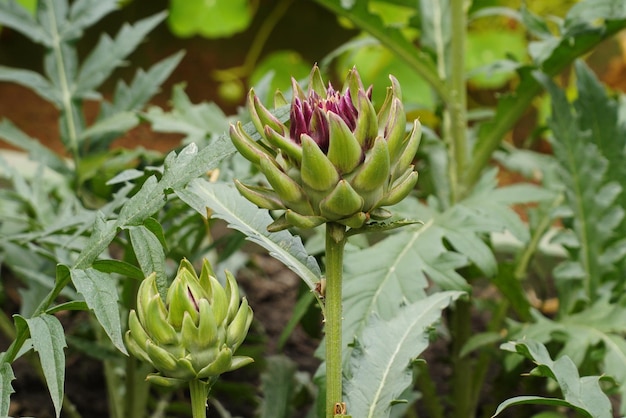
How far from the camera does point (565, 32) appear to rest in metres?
0.90

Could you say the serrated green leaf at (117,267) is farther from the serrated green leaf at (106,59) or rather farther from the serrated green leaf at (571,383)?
the serrated green leaf at (106,59)

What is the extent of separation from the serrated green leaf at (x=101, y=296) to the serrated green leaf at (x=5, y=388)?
71mm

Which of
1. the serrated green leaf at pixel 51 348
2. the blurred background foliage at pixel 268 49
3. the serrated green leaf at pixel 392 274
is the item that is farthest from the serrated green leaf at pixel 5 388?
the blurred background foliage at pixel 268 49

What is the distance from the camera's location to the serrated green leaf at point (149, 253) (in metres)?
0.52

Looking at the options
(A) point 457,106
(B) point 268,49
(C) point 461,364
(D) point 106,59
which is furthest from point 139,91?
(B) point 268,49

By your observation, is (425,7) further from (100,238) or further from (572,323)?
(100,238)

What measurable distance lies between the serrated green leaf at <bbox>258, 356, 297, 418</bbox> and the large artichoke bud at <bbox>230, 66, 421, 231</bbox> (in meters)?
0.42

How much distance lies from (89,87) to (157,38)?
1.55 meters

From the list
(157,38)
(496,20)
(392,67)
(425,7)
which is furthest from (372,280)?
(157,38)

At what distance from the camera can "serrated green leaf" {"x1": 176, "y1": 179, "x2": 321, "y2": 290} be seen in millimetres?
543

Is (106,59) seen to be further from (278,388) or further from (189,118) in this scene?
(278,388)

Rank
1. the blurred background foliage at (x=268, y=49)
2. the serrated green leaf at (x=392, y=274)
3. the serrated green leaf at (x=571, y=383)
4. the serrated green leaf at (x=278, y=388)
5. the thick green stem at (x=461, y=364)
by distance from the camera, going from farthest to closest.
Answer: the blurred background foliage at (x=268, y=49)
the thick green stem at (x=461, y=364)
the serrated green leaf at (x=278, y=388)
the serrated green leaf at (x=392, y=274)
the serrated green leaf at (x=571, y=383)

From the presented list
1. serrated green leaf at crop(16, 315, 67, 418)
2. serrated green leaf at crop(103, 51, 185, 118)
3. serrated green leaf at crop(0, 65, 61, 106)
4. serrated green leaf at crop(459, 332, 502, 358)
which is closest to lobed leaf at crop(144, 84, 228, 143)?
serrated green leaf at crop(103, 51, 185, 118)

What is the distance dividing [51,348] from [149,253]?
0.28 ft
